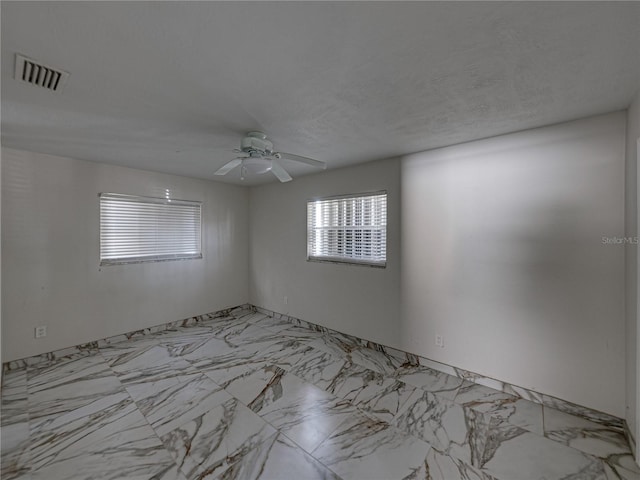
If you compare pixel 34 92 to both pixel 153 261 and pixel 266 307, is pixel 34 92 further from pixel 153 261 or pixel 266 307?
pixel 266 307

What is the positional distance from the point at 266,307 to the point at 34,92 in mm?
3914

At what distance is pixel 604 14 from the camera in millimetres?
1117

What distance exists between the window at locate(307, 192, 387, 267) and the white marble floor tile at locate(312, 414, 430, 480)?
1.78 meters

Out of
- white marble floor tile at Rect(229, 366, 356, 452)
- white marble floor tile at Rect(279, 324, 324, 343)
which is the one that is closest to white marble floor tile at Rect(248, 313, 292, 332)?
white marble floor tile at Rect(279, 324, 324, 343)

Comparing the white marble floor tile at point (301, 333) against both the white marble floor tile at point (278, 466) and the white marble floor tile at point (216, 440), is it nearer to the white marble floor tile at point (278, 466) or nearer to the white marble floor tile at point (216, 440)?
the white marble floor tile at point (216, 440)

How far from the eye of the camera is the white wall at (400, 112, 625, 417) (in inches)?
81.0

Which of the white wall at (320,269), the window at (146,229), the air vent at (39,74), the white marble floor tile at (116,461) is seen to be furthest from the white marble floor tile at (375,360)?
the air vent at (39,74)

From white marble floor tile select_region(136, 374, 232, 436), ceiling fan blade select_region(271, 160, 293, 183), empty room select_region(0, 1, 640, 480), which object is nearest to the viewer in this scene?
empty room select_region(0, 1, 640, 480)

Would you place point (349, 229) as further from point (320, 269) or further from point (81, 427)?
point (81, 427)

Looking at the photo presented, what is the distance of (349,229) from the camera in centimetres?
377

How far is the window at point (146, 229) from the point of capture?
354cm

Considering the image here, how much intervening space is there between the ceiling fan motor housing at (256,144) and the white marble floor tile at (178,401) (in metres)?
2.19

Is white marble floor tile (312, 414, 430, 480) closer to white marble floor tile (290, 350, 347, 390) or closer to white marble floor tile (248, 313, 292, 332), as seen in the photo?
white marble floor tile (290, 350, 347, 390)

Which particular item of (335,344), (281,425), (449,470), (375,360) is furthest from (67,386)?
(449,470)
